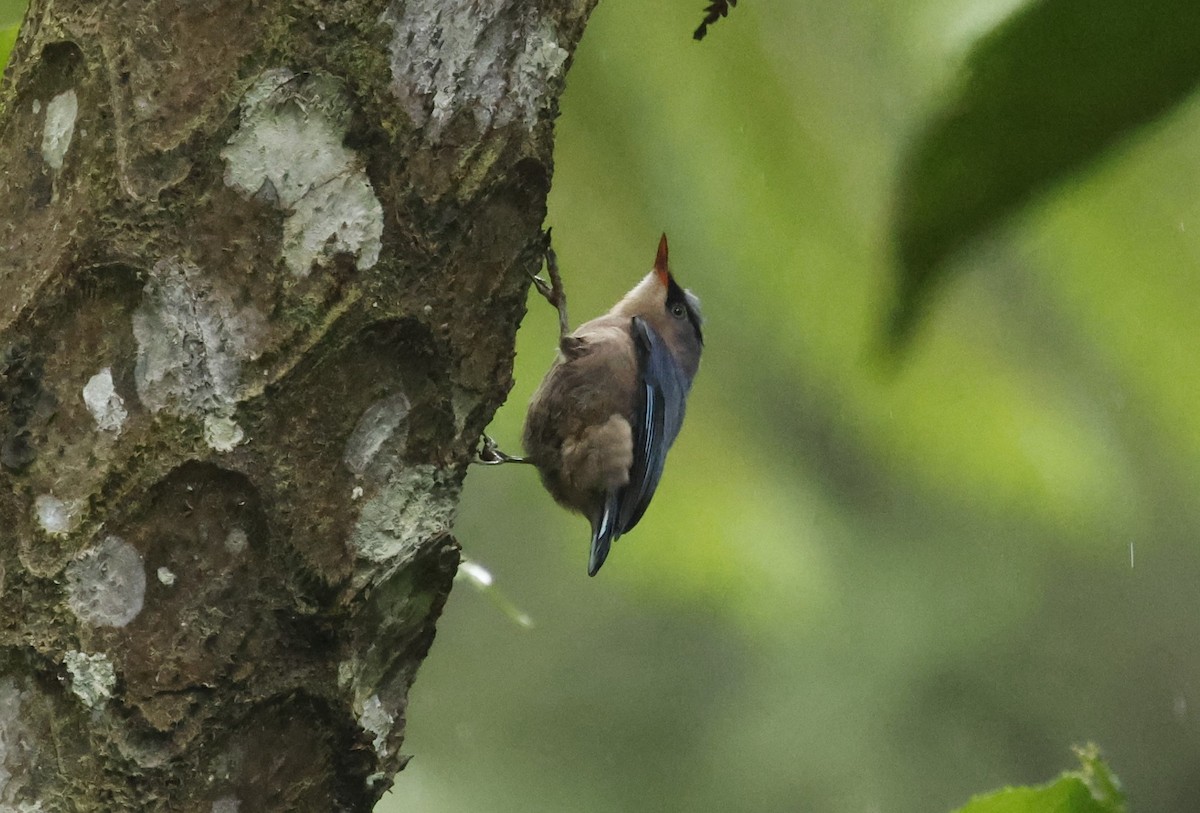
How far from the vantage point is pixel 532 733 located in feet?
15.6

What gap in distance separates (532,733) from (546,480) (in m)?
1.95

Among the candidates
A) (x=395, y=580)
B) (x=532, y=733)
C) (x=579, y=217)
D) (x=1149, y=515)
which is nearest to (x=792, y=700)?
(x=532, y=733)

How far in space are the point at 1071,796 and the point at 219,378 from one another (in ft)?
3.16

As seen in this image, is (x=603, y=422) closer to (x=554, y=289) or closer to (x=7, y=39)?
(x=554, y=289)

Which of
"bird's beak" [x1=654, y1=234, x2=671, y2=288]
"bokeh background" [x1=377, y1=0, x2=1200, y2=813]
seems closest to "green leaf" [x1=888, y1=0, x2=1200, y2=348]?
"bokeh background" [x1=377, y1=0, x2=1200, y2=813]

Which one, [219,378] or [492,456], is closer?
[219,378]

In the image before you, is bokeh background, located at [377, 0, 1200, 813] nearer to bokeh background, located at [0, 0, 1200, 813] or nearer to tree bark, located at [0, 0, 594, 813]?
bokeh background, located at [0, 0, 1200, 813]

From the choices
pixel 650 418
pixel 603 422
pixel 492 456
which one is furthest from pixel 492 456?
pixel 650 418

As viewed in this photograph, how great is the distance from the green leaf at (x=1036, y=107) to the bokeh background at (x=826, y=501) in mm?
130

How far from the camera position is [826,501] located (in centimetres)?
410

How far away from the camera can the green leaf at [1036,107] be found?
3.46 feet

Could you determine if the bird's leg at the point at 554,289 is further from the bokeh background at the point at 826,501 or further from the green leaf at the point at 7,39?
the green leaf at the point at 7,39

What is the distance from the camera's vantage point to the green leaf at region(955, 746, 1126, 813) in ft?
3.75

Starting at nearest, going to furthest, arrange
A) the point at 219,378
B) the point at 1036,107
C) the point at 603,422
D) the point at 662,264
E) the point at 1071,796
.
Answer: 1. the point at 1036,107
2. the point at 1071,796
3. the point at 219,378
4. the point at 603,422
5. the point at 662,264
